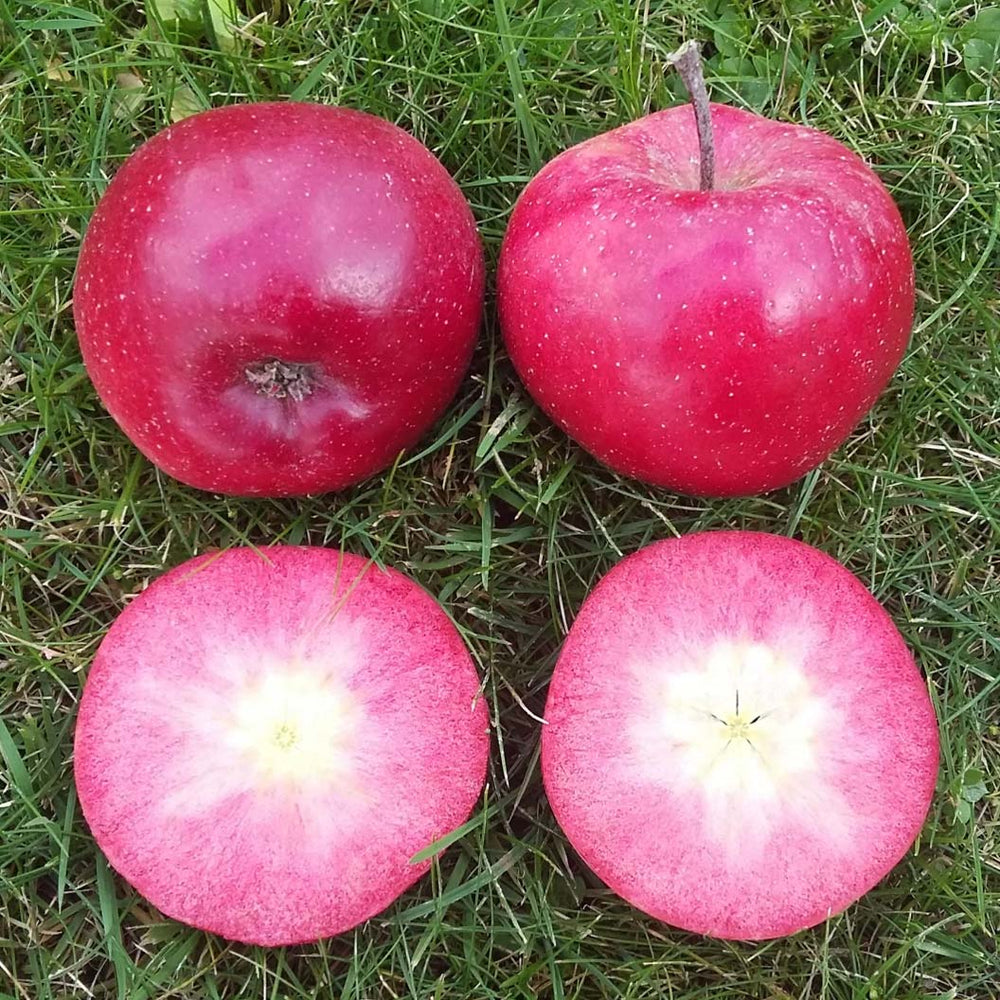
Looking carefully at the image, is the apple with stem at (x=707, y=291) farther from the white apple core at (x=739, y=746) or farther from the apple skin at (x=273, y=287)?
the white apple core at (x=739, y=746)

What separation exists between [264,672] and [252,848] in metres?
0.28

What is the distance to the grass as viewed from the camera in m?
1.97

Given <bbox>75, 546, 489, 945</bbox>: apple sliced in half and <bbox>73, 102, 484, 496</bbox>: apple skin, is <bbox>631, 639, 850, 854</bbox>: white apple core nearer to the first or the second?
<bbox>75, 546, 489, 945</bbox>: apple sliced in half

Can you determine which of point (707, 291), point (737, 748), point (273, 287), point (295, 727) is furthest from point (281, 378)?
point (737, 748)

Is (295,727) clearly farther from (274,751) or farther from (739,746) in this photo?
(739,746)

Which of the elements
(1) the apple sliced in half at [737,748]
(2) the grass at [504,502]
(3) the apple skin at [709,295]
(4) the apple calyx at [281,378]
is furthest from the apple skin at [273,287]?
(1) the apple sliced in half at [737,748]

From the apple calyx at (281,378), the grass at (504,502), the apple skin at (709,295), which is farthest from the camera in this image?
the grass at (504,502)

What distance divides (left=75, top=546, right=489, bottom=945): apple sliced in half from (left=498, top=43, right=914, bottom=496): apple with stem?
54 centimetres

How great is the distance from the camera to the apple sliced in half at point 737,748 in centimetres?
172

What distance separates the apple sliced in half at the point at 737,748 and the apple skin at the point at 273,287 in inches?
21.9

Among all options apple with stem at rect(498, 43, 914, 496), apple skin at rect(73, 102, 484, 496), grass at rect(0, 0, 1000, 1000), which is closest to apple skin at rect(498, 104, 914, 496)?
apple with stem at rect(498, 43, 914, 496)

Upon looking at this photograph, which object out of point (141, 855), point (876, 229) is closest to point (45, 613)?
point (141, 855)

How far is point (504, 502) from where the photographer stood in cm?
210

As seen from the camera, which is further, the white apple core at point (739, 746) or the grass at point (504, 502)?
the grass at point (504, 502)
